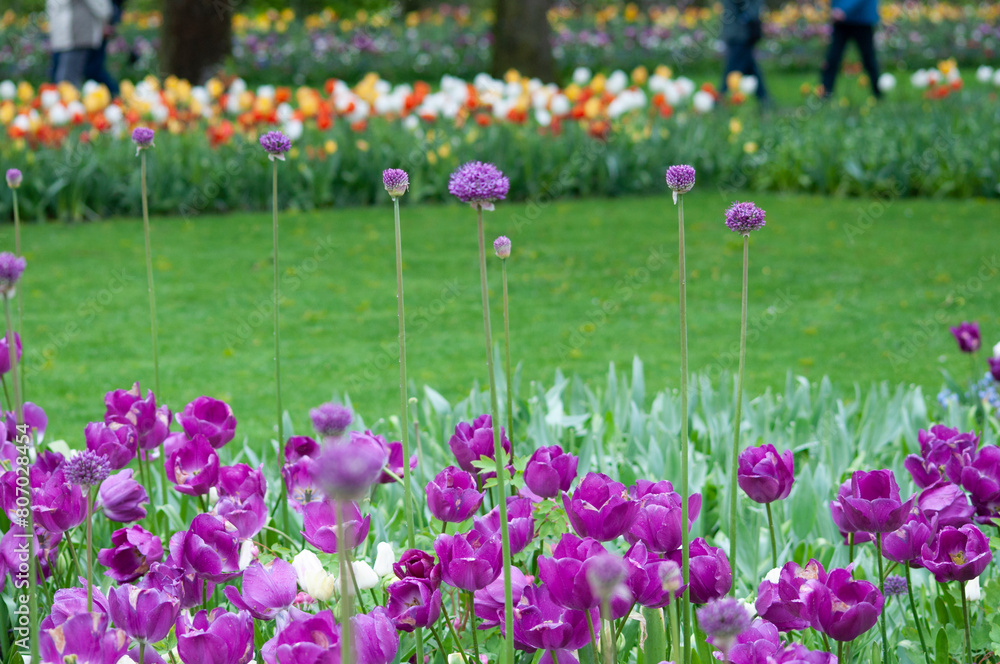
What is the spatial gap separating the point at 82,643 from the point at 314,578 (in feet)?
0.92

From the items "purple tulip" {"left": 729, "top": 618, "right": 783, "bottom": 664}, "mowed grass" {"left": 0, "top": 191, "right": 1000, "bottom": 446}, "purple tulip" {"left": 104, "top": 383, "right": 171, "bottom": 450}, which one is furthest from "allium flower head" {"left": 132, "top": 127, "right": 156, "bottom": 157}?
"mowed grass" {"left": 0, "top": 191, "right": 1000, "bottom": 446}

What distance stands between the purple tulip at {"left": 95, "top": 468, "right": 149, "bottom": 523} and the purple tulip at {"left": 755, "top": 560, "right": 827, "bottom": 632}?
898 millimetres

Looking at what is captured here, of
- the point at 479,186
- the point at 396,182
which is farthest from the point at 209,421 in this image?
the point at 479,186

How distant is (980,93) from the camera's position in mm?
11281

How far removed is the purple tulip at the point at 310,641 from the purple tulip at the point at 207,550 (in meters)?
0.28

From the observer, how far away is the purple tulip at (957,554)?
4.66 ft

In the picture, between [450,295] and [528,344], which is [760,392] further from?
[450,295]

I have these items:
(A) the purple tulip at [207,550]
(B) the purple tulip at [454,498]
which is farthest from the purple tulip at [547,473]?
(A) the purple tulip at [207,550]

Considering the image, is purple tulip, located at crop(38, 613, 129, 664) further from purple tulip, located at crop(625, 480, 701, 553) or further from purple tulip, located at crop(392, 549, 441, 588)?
purple tulip, located at crop(625, 480, 701, 553)

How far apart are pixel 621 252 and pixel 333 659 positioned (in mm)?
5350

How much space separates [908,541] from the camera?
4.88 ft

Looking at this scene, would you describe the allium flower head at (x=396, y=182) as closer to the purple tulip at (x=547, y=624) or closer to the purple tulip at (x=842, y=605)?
the purple tulip at (x=547, y=624)

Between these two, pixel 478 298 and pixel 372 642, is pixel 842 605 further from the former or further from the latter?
pixel 478 298

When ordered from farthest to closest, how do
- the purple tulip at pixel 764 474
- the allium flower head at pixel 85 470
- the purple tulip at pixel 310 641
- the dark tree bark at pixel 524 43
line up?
the dark tree bark at pixel 524 43 → the purple tulip at pixel 764 474 → the allium flower head at pixel 85 470 → the purple tulip at pixel 310 641
